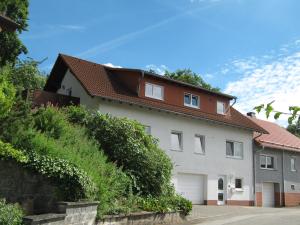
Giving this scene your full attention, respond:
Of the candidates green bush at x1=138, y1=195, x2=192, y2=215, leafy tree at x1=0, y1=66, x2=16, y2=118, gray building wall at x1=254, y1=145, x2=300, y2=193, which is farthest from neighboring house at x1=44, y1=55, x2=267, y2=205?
leafy tree at x1=0, y1=66, x2=16, y2=118

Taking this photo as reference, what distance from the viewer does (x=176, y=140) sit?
2850 cm

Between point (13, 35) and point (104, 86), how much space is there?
7.57m

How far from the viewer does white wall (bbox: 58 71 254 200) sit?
26266 millimetres

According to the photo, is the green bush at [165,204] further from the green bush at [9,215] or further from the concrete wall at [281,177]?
the concrete wall at [281,177]

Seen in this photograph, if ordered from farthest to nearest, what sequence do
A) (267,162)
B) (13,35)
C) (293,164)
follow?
(293,164)
(267,162)
(13,35)

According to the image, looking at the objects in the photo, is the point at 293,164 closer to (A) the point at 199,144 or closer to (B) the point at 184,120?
(A) the point at 199,144

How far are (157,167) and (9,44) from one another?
16130mm

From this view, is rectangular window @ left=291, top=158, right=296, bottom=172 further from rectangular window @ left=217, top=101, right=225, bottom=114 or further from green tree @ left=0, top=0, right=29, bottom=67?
green tree @ left=0, top=0, right=29, bottom=67

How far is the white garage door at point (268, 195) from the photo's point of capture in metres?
34.7

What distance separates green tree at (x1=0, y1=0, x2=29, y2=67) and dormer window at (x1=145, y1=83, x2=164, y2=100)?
330 inches

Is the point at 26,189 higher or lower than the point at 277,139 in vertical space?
lower

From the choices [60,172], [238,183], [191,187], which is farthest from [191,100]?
[60,172]

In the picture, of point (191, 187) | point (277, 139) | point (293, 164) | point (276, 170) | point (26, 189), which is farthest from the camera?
point (293, 164)

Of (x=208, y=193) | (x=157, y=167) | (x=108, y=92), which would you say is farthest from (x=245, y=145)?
(x=157, y=167)
